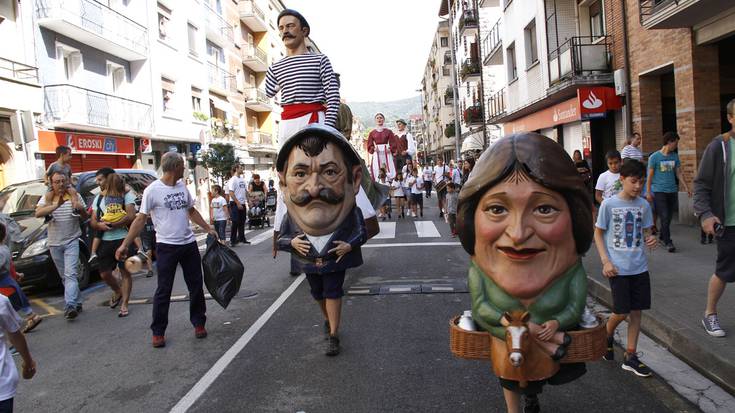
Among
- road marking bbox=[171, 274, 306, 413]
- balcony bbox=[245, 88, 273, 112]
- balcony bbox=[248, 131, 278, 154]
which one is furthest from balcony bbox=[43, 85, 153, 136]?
balcony bbox=[248, 131, 278, 154]

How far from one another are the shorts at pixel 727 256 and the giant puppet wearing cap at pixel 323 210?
9.47 ft

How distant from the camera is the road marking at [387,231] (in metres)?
12.7

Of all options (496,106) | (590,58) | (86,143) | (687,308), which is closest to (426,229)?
(590,58)

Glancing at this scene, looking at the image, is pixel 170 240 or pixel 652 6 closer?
pixel 170 240

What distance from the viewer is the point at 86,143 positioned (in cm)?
1870

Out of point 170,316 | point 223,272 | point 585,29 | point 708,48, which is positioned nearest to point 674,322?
point 223,272

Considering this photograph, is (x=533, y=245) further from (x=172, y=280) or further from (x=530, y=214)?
(x=172, y=280)

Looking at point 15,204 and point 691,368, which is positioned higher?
point 15,204

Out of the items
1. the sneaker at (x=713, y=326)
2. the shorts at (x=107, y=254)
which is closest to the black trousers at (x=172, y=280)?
the shorts at (x=107, y=254)

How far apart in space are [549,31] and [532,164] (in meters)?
17.8

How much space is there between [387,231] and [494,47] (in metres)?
17.1

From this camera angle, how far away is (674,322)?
5.01 metres

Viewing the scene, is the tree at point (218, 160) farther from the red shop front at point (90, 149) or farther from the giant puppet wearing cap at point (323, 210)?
the giant puppet wearing cap at point (323, 210)

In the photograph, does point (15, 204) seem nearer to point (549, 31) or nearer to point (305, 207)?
point (305, 207)
